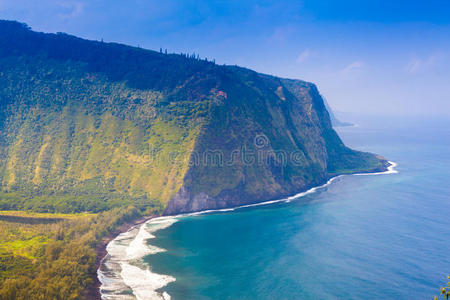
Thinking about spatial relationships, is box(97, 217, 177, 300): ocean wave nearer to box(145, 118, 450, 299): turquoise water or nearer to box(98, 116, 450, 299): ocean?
box(98, 116, 450, 299): ocean

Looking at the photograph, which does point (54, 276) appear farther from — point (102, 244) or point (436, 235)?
point (436, 235)

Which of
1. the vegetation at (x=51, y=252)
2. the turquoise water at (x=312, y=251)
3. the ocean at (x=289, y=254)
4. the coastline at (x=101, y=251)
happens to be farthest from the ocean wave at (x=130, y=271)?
the vegetation at (x=51, y=252)

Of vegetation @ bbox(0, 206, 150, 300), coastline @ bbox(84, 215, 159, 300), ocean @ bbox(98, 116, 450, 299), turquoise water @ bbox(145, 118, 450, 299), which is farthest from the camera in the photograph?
turquoise water @ bbox(145, 118, 450, 299)

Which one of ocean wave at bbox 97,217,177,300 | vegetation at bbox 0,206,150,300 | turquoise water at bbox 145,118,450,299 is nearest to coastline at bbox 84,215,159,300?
ocean wave at bbox 97,217,177,300

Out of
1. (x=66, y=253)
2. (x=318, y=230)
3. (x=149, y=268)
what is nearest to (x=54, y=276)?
(x=66, y=253)

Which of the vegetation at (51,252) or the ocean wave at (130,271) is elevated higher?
the vegetation at (51,252)

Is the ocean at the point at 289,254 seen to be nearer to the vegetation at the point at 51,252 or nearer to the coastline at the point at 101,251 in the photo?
the coastline at the point at 101,251
